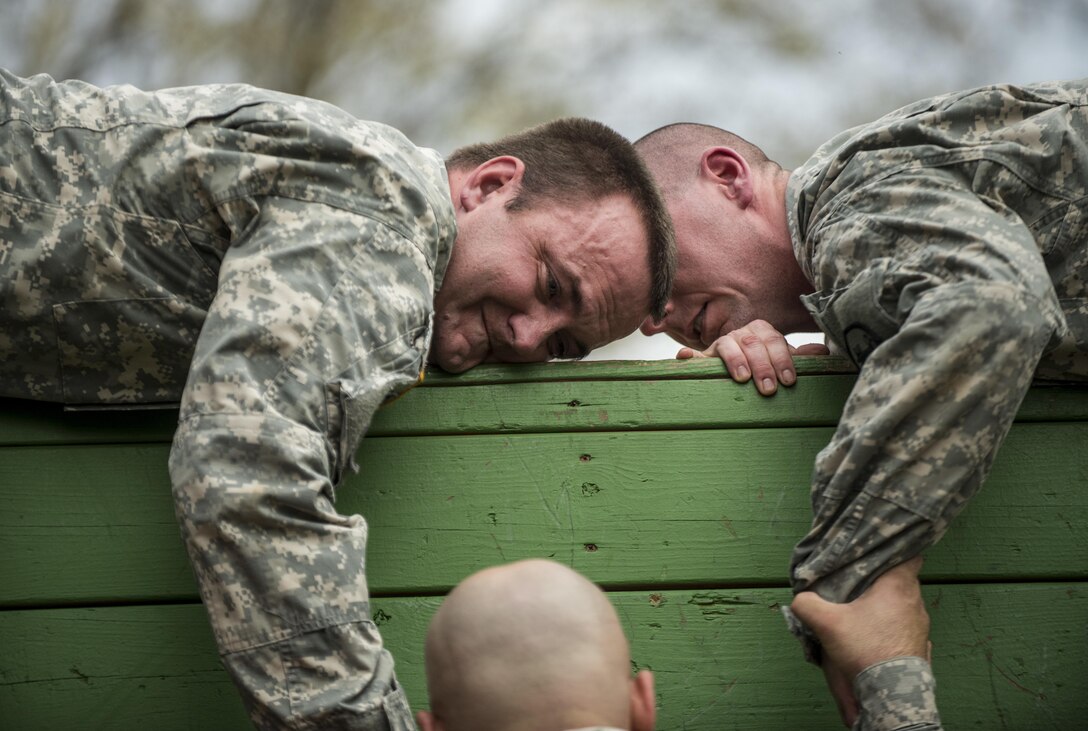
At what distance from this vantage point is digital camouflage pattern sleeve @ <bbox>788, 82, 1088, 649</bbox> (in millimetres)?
1896

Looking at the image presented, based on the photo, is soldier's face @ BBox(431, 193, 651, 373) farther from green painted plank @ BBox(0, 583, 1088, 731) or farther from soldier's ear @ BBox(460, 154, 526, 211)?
green painted plank @ BBox(0, 583, 1088, 731)

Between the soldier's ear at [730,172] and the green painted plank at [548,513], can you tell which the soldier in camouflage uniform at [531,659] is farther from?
the soldier's ear at [730,172]

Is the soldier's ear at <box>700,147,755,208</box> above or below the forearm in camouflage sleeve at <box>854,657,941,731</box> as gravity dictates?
above

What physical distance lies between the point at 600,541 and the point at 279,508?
686 mm

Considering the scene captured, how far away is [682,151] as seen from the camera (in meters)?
3.01

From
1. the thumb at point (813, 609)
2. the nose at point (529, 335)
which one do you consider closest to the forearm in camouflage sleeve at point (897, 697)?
the thumb at point (813, 609)

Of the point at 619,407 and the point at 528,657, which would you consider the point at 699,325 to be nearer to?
the point at 619,407

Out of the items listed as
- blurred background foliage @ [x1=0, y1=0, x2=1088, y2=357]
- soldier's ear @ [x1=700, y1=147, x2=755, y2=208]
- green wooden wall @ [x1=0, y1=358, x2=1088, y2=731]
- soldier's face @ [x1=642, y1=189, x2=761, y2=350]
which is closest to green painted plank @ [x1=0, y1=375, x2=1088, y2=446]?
green wooden wall @ [x1=0, y1=358, x2=1088, y2=731]

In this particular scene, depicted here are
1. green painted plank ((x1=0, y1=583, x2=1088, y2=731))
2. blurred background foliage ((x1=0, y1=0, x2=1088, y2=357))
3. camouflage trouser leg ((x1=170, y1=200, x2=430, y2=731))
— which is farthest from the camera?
blurred background foliage ((x1=0, y1=0, x2=1088, y2=357))

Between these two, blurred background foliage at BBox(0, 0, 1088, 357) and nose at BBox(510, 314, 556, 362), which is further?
blurred background foliage at BBox(0, 0, 1088, 357)

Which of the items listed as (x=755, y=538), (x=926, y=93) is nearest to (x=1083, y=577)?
(x=755, y=538)

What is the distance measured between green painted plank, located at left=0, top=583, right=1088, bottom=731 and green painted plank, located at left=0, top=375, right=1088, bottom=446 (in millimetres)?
313

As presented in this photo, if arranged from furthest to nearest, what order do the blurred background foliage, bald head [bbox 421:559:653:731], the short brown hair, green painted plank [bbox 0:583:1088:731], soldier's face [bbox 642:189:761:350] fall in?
the blurred background foliage, soldier's face [bbox 642:189:761:350], the short brown hair, green painted plank [bbox 0:583:1088:731], bald head [bbox 421:559:653:731]

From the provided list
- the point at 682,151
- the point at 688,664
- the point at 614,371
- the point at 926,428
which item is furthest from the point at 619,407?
the point at 682,151
